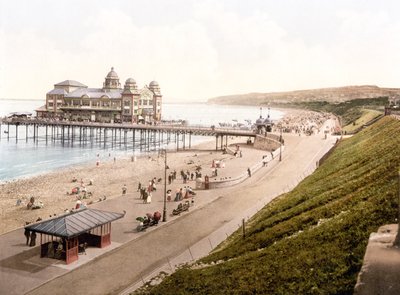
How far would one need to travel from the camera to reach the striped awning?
776 inches

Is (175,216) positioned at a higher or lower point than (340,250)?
lower

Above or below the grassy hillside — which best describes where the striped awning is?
below

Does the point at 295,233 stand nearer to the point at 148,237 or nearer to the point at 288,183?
the point at 148,237

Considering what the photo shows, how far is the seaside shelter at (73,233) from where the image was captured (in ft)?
64.6

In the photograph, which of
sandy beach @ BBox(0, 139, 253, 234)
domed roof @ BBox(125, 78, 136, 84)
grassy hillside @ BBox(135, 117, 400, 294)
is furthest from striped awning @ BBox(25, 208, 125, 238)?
domed roof @ BBox(125, 78, 136, 84)

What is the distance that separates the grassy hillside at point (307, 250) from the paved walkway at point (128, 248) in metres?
3.38

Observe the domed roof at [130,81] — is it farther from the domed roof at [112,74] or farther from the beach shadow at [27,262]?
the beach shadow at [27,262]

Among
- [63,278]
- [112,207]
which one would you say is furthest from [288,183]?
[63,278]

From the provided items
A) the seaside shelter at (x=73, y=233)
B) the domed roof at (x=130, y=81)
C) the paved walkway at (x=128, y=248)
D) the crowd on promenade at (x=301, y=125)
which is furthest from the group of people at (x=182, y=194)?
the domed roof at (x=130, y=81)

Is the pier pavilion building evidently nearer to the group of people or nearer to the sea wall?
the sea wall

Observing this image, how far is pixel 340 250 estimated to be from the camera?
12156mm

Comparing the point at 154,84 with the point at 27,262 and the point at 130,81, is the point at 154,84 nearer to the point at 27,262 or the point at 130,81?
the point at 130,81

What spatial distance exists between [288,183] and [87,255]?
735 inches

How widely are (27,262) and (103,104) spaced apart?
3031 inches
